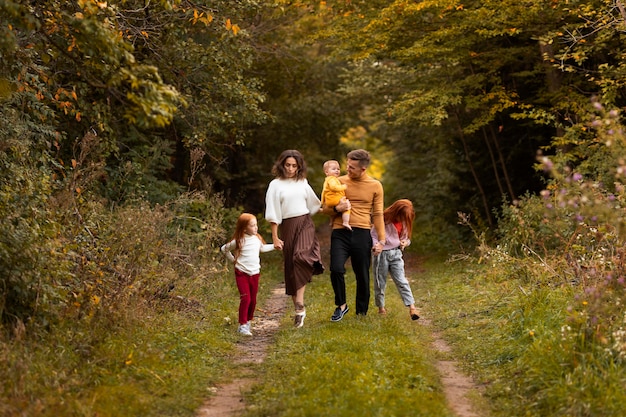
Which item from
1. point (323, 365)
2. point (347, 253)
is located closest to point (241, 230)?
point (347, 253)

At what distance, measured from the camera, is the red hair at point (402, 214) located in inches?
394

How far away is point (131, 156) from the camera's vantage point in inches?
592

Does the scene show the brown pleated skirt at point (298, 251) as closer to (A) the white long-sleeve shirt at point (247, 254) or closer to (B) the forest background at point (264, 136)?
(A) the white long-sleeve shirt at point (247, 254)

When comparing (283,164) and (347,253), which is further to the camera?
(347,253)

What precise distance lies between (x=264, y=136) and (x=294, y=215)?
15409 mm

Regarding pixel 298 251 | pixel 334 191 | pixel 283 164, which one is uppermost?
pixel 283 164

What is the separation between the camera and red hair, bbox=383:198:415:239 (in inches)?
394

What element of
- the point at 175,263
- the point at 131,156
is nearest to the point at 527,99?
the point at 131,156

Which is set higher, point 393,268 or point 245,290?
point 393,268

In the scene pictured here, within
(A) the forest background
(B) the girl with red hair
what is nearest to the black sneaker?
(B) the girl with red hair

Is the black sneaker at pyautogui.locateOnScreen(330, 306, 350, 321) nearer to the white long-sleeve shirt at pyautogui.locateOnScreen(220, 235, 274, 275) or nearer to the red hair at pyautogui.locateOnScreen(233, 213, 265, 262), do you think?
the white long-sleeve shirt at pyautogui.locateOnScreen(220, 235, 274, 275)

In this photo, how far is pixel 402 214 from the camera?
10.1 meters

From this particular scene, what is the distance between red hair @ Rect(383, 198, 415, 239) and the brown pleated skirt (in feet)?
3.75

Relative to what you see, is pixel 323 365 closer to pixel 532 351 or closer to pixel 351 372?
pixel 351 372
